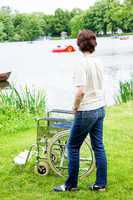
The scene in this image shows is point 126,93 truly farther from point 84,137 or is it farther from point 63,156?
point 84,137

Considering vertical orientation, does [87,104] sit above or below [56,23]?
above

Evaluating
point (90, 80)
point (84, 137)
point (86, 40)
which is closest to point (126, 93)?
point (84, 137)

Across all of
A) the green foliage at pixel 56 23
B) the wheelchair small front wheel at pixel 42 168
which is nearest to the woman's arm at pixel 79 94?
the wheelchair small front wheel at pixel 42 168

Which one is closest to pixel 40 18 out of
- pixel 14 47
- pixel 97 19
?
pixel 14 47

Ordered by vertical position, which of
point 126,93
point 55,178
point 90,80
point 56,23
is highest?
point 90,80

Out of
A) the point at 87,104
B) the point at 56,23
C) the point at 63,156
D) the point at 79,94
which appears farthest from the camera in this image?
the point at 56,23

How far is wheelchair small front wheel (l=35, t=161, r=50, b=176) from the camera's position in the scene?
6.02 m

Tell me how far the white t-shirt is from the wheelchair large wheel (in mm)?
786

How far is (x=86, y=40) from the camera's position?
4.93m

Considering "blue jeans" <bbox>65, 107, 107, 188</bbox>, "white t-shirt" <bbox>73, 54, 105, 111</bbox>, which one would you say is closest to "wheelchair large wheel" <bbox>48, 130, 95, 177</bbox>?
"blue jeans" <bbox>65, 107, 107, 188</bbox>

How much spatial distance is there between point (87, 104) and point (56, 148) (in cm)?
118

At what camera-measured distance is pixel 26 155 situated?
6633 millimetres

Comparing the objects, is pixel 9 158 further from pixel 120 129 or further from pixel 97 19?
pixel 97 19

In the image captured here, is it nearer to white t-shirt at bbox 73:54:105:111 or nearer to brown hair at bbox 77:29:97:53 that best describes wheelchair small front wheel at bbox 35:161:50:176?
white t-shirt at bbox 73:54:105:111
